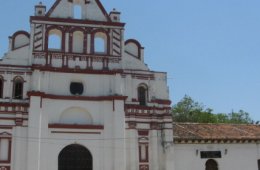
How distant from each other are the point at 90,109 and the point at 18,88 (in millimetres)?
5086

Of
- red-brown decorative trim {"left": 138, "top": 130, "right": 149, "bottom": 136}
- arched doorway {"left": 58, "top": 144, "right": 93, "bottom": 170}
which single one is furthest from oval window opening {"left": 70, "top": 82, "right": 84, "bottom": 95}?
Result: red-brown decorative trim {"left": 138, "top": 130, "right": 149, "bottom": 136}

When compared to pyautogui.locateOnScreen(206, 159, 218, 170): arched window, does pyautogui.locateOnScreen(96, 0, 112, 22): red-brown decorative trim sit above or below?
above

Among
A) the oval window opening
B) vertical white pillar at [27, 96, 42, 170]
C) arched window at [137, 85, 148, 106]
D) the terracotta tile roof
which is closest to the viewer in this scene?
vertical white pillar at [27, 96, 42, 170]

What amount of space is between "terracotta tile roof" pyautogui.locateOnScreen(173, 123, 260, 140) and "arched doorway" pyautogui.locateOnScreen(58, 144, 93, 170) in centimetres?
649

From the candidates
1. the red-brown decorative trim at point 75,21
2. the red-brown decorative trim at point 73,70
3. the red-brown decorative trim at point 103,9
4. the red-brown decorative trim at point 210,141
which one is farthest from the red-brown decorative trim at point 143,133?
the red-brown decorative trim at point 103,9

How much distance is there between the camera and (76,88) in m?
30.9

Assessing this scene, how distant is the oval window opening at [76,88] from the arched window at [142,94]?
13.7 ft

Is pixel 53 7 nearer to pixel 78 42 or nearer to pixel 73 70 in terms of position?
pixel 78 42

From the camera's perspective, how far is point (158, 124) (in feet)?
102

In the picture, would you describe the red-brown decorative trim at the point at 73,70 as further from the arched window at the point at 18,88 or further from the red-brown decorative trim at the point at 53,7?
the red-brown decorative trim at the point at 53,7

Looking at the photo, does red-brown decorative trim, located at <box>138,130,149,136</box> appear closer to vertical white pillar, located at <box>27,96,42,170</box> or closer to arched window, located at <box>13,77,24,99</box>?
vertical white pillar, located at <box>27,96,42,170</box>

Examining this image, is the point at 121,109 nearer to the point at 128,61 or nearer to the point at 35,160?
the point at 128,61

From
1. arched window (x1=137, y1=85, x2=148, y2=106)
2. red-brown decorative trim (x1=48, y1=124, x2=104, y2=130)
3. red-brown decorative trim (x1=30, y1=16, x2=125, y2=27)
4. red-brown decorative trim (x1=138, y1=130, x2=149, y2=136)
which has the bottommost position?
red-brown decorative trim (x1=138, y1=130, x2=149, y2=136)

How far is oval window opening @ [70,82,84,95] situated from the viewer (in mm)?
30781
